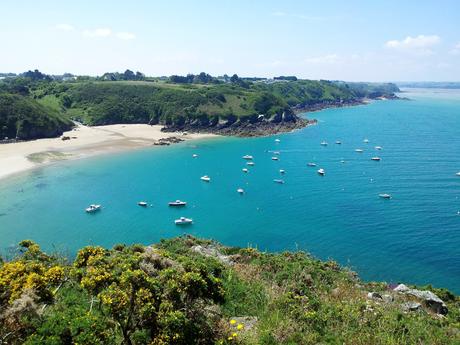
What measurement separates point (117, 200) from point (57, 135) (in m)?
67.7

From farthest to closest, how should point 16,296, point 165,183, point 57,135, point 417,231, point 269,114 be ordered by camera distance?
point 269,114
point 57,135
point 165,183
point 417,231
point 16,296

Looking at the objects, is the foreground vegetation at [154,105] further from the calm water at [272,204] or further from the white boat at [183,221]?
A: the white boat at [183,221]

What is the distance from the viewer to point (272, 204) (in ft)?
232

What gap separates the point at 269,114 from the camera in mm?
161000

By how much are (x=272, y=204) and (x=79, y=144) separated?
7312cm

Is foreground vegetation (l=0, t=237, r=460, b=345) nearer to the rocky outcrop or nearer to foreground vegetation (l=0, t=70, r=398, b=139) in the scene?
the rocky outcrop

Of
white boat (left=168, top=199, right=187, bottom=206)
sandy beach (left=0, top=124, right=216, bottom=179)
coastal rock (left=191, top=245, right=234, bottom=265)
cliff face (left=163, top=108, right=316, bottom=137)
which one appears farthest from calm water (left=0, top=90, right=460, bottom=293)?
cliff face (left=163, top=108, right=316, bottom=137)

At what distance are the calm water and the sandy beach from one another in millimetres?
6996

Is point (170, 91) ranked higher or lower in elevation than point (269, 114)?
higher

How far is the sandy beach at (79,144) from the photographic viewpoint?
9595 cm

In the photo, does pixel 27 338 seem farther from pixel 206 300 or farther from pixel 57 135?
pixel 57 135

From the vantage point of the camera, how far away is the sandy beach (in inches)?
3778

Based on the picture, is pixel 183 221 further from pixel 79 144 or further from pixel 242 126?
pixel 242 126

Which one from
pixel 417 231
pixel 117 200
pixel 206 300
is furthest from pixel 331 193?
pixel 206 300
